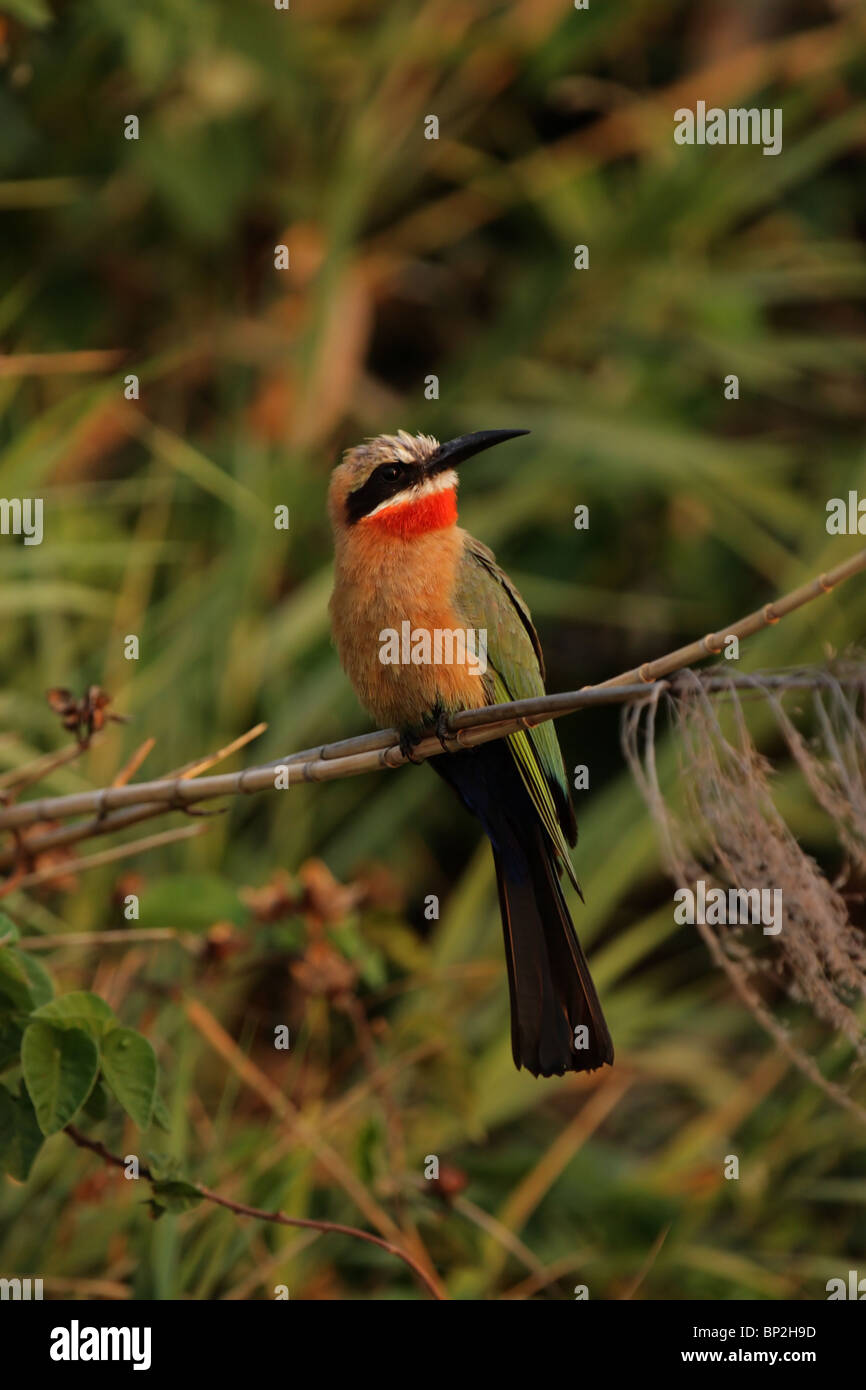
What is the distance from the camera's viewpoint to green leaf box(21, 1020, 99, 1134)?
6.98 feet

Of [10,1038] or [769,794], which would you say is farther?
[10,1038]

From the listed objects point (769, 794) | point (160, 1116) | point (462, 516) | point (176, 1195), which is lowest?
point (176, 1195)

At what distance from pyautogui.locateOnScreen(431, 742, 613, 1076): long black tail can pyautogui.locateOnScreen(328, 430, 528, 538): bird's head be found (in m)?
0.46

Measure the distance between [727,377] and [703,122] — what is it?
34.6 inches

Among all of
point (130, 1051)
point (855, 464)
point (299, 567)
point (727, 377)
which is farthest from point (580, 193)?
point (130, 1051)

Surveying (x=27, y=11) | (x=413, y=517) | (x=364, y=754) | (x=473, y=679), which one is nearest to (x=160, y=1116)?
(x=364, y=754)

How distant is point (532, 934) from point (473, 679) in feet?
1.56

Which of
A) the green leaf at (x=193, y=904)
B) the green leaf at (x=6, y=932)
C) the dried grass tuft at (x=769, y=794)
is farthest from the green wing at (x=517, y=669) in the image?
the green leaf at (x=6, y=932)

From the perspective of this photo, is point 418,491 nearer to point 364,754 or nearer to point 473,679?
point 473,679

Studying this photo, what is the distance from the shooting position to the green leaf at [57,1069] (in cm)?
213

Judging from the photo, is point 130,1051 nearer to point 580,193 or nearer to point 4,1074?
point 4,1074

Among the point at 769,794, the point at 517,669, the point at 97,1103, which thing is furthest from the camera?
the point at 517,669

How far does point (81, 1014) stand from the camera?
2186mm

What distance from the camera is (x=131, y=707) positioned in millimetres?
4051
